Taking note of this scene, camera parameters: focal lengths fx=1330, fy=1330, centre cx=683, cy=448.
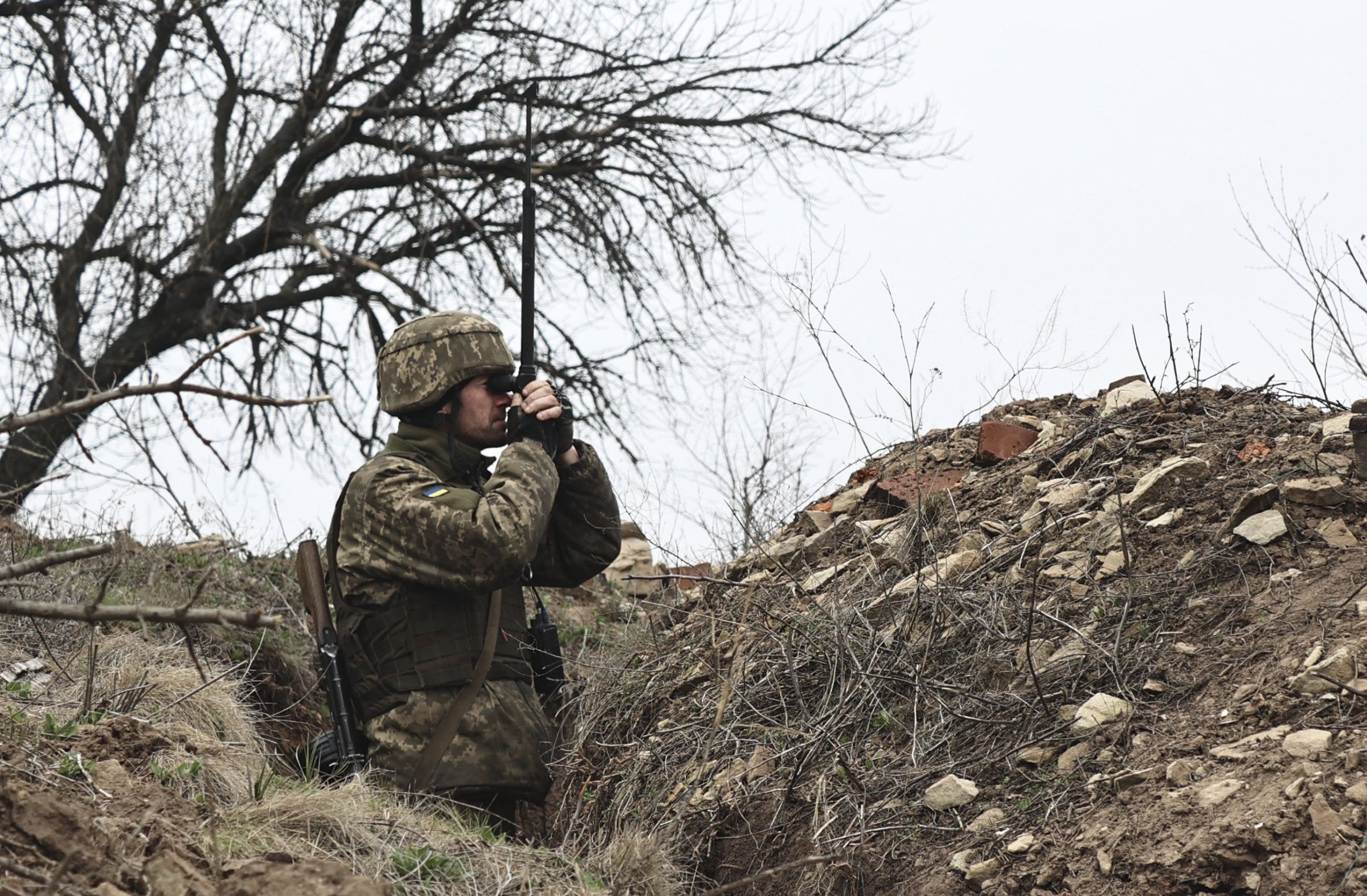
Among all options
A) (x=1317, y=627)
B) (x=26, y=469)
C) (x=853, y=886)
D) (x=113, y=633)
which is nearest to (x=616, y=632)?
(x=113, y=633)

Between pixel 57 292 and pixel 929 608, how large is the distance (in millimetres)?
8341

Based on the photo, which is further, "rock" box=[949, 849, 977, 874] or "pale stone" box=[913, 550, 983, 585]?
"pale stone" box=[913, 550, 983, 585]

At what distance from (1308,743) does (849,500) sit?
284 centimetres

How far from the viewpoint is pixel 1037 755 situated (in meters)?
3.68

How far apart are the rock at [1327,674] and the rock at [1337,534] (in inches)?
26.2

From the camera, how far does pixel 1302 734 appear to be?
324 centimetres

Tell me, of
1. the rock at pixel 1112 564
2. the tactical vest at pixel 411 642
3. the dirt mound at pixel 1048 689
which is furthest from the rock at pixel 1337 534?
the tactical vest at pixel 411 642

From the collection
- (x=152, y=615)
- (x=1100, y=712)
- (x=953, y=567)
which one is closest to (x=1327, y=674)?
(x=1100, y=712)

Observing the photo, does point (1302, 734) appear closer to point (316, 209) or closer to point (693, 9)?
point (693, 9)

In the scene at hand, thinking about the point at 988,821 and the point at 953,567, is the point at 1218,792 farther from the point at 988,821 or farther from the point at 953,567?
the point at 953,567

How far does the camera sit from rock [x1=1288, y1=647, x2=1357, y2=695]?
3375 mm

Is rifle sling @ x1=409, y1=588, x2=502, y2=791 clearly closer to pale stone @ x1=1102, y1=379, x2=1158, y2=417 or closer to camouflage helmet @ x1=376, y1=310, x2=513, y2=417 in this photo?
camouflage helmet @ x1=376, y1=310, x2=513, y2=417

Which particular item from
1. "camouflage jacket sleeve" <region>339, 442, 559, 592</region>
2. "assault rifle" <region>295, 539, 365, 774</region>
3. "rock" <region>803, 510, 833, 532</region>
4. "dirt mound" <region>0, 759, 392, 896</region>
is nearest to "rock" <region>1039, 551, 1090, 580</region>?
"rock" <region>803, 510, 833, 532</region>

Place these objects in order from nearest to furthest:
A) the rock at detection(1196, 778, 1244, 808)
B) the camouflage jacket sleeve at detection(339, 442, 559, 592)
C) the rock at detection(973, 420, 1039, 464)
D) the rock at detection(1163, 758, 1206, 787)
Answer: the rock at detection(1196, 778, 1244, 808), the rock at detection(1163, 758, 1206, 787), the camouflage jacket sleeve at detection(339, 442, 559, 592), the rock at detection(973, 420, 1039, 464)
